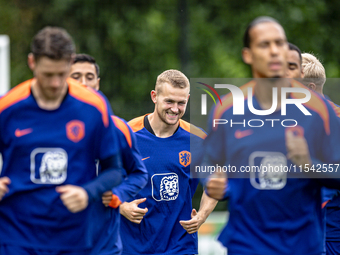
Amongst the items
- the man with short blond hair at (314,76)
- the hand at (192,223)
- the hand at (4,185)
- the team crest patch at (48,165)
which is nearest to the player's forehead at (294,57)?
the man with short blond hair at (314,76)

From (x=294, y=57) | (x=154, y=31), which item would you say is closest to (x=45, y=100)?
(x=294, y=57)

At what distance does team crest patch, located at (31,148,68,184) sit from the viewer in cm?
334

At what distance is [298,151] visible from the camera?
3.19 meters

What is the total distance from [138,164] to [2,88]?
718 centimetres

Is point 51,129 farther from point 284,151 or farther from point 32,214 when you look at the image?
point 284,151

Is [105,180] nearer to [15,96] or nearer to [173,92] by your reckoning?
[15,96]

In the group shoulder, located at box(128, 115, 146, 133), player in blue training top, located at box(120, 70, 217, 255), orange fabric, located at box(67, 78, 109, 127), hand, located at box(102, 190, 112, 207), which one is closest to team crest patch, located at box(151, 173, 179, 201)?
player in blue training top, located at box(120, 70, 217, 255)

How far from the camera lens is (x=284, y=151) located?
3.37m

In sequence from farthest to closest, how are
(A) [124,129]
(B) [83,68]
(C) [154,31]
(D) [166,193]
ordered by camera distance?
(C) [154,31]
(B) [83,68]
(D) [166,193]
(A) [124,129]

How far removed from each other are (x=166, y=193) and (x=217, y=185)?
1.64 metres

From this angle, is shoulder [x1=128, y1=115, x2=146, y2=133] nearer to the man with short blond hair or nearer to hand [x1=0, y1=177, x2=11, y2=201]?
the man with short blond hair

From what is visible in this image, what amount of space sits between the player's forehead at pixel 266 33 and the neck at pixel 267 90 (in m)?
0.26

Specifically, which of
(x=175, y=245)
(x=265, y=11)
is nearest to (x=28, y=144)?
(x=175, y=245)

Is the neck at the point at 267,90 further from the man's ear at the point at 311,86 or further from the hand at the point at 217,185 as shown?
the man's ear at the point at 311,86
